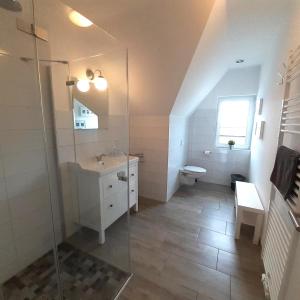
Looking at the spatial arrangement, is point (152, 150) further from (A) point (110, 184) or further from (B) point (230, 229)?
(B) point (230, 229)

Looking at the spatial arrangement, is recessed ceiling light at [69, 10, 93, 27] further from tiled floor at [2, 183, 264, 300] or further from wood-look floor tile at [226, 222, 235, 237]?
wood-look floor tile at [226, 222, 235, 237]

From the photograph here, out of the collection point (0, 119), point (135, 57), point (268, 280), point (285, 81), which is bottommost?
point (268, 280)

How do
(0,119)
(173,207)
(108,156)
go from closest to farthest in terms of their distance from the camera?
(0,119)
(108,156)
(173,207)

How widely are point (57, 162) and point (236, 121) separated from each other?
3.48m

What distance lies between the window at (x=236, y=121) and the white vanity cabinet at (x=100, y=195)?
267 centimetres

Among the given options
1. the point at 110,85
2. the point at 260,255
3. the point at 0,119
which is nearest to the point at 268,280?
the point at 260,255

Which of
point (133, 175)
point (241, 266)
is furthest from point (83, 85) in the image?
point (241, 266)

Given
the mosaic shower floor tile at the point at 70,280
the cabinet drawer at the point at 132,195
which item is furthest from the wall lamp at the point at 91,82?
the mosaic shower floor tile at the point at 70,280

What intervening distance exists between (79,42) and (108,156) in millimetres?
1382

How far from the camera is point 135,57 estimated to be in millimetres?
2010

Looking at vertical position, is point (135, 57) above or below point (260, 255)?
above

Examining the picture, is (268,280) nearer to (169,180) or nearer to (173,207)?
(173,207)

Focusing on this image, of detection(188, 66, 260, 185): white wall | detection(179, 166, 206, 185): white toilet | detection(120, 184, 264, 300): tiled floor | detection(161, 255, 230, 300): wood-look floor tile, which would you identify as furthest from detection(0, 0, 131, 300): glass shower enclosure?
detection(188, 66, 260, 185): white wall

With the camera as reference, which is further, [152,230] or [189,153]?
[189,153]
